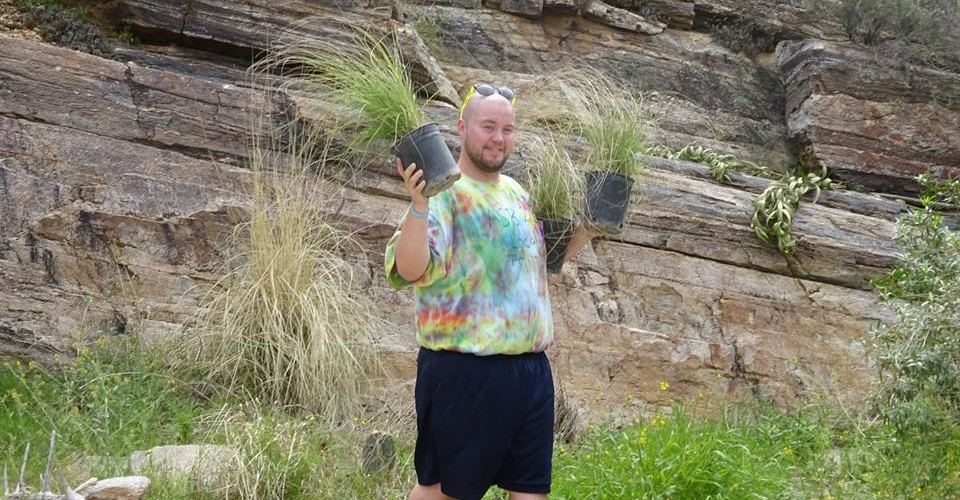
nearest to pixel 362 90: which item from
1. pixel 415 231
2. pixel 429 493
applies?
→ pixel 415 231

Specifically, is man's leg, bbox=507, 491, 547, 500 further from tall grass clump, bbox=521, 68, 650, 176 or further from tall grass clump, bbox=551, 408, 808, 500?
tall grass clump, bbox=521, 68, 650, 176

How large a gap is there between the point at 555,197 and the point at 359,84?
1.60m

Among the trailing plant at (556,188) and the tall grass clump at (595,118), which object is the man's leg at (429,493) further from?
the tall grass clump at (595,118)

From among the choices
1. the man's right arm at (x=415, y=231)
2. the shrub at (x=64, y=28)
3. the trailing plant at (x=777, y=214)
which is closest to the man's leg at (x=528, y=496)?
the man's right arm at (x=415, y=231)

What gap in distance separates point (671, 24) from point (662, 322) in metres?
3.47

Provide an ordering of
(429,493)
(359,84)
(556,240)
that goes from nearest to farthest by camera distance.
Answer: (429,493)
(556,240)
(359,84)

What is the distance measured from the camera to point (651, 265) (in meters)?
6.56

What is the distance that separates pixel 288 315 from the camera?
5.60 metres

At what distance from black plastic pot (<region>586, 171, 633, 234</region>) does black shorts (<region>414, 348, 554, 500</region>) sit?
0.87 metres

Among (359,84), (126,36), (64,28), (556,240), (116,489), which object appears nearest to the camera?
(116,489)

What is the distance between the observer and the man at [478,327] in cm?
343

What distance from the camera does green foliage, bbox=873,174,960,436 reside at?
434 cm

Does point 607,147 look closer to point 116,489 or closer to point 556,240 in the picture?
point 556,240

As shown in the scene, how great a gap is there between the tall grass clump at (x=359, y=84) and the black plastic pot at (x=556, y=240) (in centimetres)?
145
